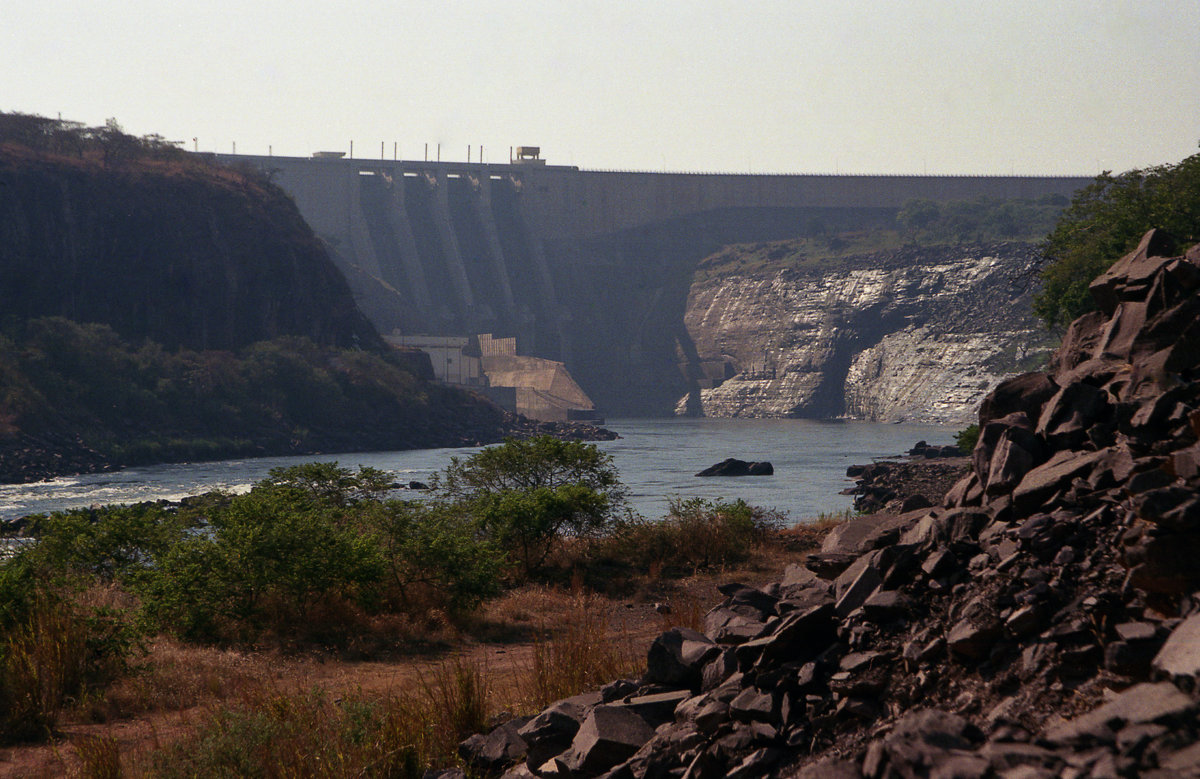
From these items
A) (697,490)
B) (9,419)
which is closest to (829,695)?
(697,490)

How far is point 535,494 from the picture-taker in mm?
18016

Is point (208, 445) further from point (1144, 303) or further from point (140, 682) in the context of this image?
point (1144, 303)

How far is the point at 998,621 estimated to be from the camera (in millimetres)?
5352

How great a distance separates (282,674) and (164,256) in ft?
285

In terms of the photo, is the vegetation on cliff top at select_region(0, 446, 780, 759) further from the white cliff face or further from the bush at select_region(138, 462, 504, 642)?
the white cliff face

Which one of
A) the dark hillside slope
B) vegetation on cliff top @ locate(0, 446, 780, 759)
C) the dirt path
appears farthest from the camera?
the dark hillside slope

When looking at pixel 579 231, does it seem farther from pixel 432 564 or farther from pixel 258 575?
pixel 258 575

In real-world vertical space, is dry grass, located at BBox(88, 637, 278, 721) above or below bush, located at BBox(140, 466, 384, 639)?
below

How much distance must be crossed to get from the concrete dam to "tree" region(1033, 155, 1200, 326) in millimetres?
97622

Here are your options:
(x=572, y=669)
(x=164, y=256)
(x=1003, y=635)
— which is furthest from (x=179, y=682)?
(x=164, y=256)

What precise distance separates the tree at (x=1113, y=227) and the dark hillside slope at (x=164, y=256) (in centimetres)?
6677

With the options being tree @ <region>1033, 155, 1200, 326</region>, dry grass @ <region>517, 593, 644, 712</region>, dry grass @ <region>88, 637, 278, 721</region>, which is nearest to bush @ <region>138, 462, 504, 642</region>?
dry grass @ <region>88, 637, 278, 721</region>

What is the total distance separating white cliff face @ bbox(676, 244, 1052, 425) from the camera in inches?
4350

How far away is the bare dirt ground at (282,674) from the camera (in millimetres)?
7691
